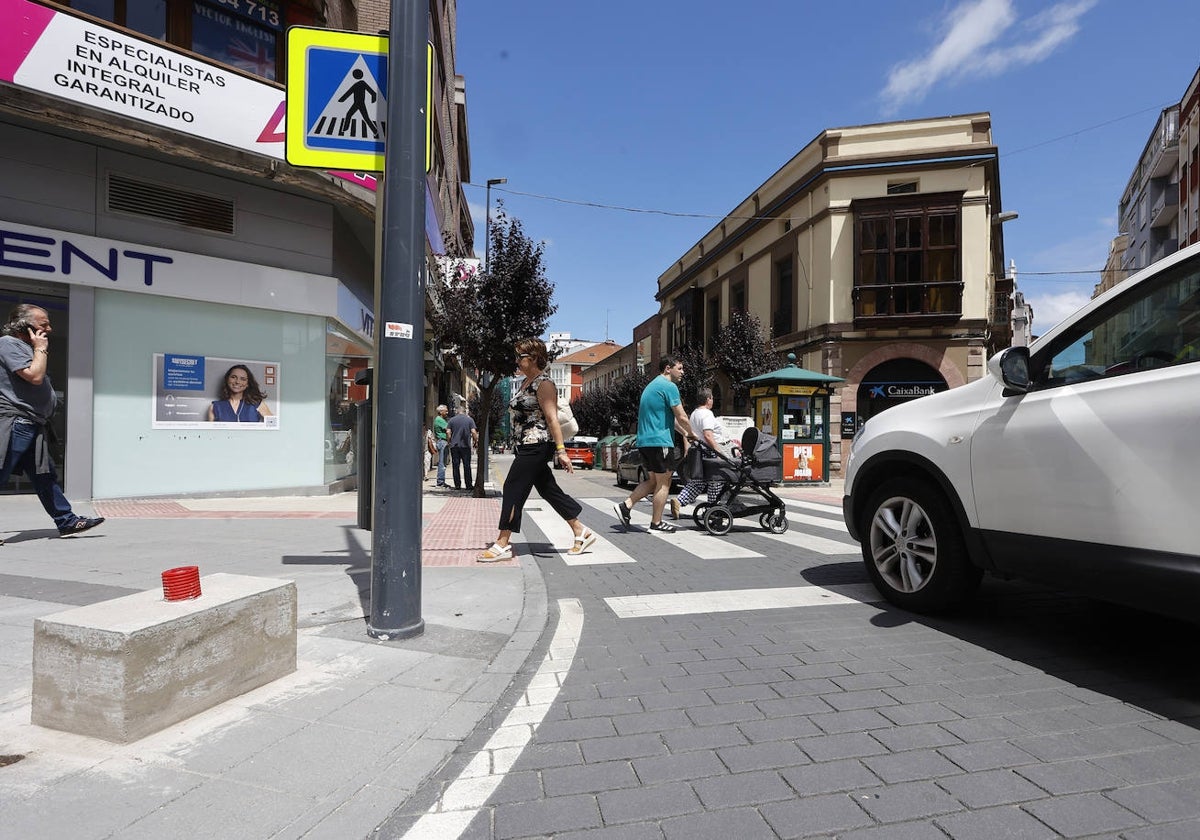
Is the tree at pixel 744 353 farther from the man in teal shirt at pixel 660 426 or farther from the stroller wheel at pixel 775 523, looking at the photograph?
the man in teal shirt at pixel 660 426

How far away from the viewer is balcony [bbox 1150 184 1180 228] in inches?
1561

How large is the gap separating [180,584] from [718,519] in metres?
5.81

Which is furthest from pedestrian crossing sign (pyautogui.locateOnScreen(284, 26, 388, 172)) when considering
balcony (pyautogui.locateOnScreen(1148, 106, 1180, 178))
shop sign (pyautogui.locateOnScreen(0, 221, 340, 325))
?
balcony (pyautogui.locateOnScreen(1148, 106, 1180, 178))

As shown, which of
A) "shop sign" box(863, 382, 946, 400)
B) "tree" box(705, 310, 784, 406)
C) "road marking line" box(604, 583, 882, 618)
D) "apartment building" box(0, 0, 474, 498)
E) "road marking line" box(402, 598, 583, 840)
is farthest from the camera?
"tree" box(705, 310, 784, 406)

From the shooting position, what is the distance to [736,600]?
185 inches

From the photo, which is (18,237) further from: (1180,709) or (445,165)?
(445,165)

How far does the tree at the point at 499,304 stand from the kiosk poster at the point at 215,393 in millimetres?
3258

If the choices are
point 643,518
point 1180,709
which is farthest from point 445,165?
point 1180,709

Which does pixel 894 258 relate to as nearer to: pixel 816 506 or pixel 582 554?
pixel 816 506

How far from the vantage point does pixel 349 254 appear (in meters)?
12.8

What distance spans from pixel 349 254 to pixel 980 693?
12387mm

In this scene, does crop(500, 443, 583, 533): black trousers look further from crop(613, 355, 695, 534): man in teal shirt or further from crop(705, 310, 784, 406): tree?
crop(705, 310, 784, 406): tree

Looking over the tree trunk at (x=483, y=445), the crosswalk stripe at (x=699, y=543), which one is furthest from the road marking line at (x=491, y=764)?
the tree trunk at (x=483, y=445)

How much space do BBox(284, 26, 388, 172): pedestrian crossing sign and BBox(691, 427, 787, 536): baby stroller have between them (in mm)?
4987
